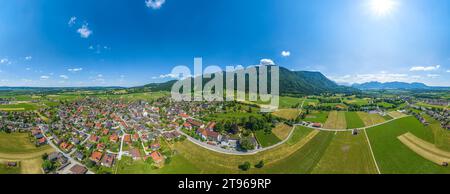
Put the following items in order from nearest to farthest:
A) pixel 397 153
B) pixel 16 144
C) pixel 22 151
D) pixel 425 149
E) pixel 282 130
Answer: pixel 22 151, pixel 397 153, pixel 16 144, pixel 425 149, pixel 282 130

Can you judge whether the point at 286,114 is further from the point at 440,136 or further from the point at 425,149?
the point at 440,136

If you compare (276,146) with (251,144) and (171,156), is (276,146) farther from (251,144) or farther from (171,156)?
(171,156)

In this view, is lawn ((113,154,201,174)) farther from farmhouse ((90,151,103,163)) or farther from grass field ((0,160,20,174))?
grass field ((0,160,20,174))

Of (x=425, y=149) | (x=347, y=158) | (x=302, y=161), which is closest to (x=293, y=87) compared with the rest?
(x=425, y=149)

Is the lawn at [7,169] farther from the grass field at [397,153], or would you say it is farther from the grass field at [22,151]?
the grass field at [397,153]

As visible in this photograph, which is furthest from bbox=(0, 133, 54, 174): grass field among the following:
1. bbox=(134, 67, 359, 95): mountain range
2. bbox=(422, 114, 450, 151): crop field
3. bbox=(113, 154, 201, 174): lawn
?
bbox=(134, 67, 359, 95): mountain range
